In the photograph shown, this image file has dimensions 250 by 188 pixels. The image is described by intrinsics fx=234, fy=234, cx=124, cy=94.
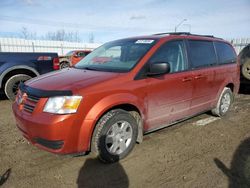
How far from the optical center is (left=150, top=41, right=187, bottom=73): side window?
3.77 metres

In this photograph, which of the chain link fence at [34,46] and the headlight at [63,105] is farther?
the chain link fence at [34,46]

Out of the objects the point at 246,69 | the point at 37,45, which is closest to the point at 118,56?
the point at 246,69

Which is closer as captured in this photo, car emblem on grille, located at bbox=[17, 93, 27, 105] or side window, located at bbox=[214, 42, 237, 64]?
car emblem on grille, located at bbox=[17, 93, 27, 105]

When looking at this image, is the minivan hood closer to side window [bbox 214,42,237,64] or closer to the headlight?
the headlight

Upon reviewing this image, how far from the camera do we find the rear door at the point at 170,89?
11.8ft

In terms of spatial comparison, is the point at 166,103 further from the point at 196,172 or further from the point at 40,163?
the point at 40,163

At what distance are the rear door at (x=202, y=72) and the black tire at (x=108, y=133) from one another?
160cm

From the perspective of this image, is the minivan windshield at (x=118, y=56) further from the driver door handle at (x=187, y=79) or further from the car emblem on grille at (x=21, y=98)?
the car emblem on grille at (x=21, y=98)

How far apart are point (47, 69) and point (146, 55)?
448 centimetres

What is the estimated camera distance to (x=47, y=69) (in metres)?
7.14

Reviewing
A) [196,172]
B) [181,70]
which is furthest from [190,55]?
[196,172]

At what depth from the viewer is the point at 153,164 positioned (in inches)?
128

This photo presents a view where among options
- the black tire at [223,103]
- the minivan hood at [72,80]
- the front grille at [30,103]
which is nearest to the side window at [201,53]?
the black tire at [223,103]

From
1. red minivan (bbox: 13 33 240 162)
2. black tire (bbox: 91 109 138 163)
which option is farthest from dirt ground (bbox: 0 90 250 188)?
red minivan (bbox: 13 33 240 162)
